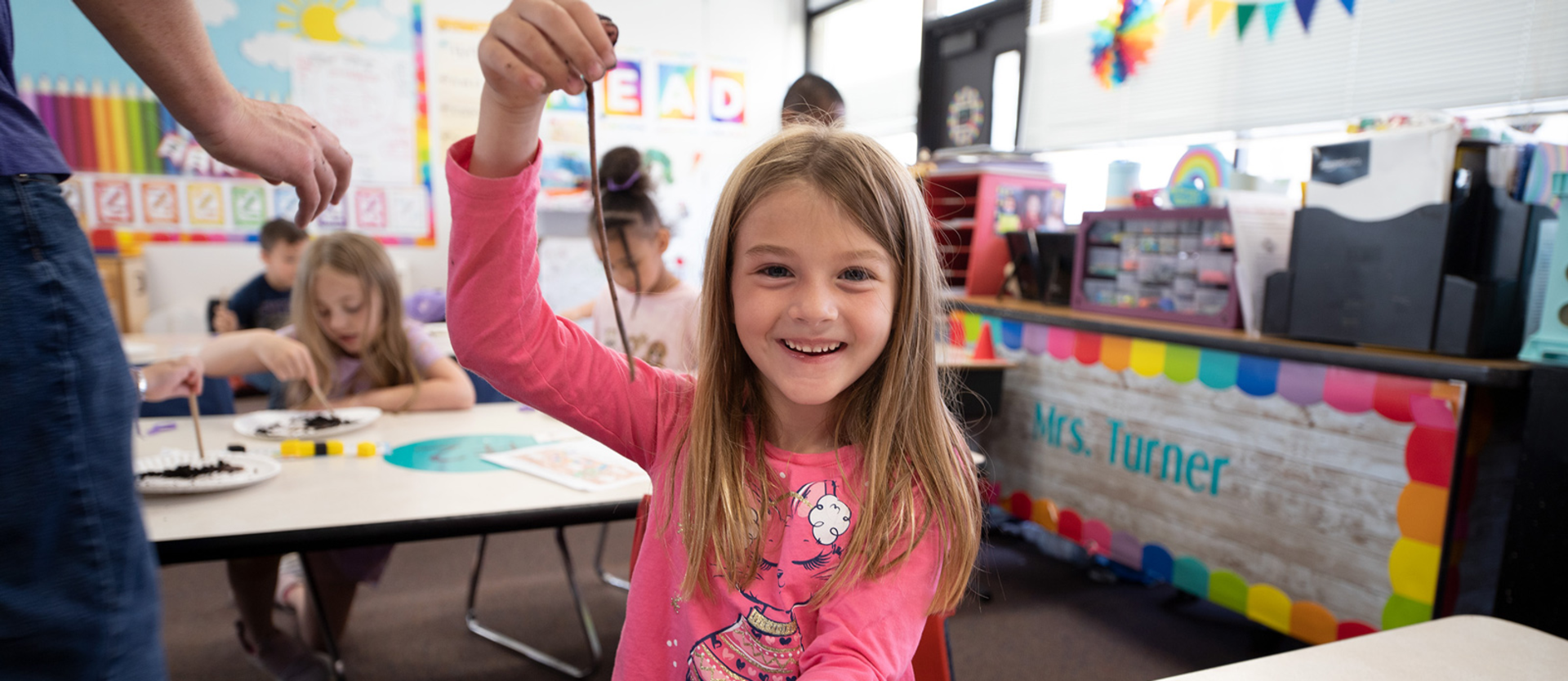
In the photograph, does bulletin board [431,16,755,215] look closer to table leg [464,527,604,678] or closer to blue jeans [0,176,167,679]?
table leg [464,527,604,678]

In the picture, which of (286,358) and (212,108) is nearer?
(212,108)

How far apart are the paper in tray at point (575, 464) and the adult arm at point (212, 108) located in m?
0.66

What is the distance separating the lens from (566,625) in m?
2.37

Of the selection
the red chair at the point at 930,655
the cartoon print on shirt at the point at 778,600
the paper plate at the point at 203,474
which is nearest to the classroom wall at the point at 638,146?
the paper plate at the point at 203,474

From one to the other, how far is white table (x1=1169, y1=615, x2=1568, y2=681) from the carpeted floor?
140 centimetres

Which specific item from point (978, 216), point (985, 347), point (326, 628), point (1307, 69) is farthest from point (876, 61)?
point (326, 628)

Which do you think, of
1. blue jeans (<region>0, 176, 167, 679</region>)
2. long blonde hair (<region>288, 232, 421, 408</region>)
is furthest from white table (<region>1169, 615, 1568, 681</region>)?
long blonde hair (<region>288, 232, 421, 408</region>)

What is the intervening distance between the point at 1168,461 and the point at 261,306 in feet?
12.7

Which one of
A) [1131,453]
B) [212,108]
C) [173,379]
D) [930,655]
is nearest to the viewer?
[212,108]

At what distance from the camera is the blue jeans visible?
54 centimetres

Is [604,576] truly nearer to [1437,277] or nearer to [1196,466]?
[1196,466]

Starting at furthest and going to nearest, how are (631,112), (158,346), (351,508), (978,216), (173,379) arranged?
(631,112) → (978,216) → (158,346) → (173,379) → (351,508)

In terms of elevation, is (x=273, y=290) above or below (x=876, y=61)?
below

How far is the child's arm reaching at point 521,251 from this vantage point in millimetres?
590
